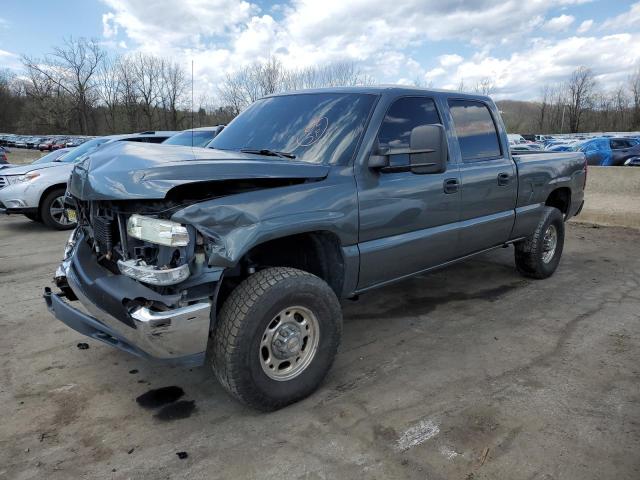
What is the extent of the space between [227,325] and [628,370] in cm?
297

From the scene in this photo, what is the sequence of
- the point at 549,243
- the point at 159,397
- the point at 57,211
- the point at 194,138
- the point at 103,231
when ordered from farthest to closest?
the point at 194,138, the point at 57,211, the point at 549,243, the point at 159,397, the point at 103,231

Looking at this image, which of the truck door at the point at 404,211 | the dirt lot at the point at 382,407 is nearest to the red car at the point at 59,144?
the dirt lot at the point at 382,407

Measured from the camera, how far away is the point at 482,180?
431cm

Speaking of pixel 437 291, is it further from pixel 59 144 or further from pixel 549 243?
pixel 59 144

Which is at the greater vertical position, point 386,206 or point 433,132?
point 433,132

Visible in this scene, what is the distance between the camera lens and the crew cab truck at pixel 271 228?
101 inches

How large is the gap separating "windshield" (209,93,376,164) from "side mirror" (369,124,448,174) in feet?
0.72

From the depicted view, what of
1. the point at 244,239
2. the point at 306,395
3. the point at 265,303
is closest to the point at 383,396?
the point at 306,395

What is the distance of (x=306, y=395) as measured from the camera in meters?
3.10

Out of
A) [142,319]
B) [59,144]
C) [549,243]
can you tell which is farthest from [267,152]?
[59,144]

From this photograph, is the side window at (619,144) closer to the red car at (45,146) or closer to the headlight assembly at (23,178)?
the headlight assembly at (23,178)

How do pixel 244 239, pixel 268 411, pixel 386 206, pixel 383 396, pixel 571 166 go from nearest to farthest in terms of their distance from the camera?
pixel 244 239 → pixel 268 411 → pixel 383 396 → pixel 386 206 → pixel 571 166

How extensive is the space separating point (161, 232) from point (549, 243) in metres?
4.89

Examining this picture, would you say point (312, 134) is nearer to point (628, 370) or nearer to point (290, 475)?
point (290, 475)
